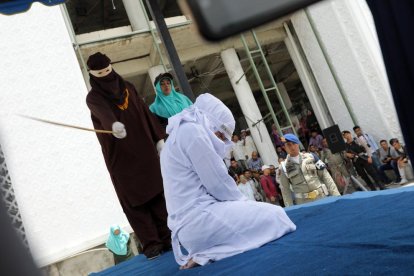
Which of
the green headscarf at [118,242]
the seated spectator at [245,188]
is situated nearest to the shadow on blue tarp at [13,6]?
the green headscarf at [118,242]

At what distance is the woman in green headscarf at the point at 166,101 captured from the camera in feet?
10.5

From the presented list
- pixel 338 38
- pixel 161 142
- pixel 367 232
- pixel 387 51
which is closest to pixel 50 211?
pixel 161 142

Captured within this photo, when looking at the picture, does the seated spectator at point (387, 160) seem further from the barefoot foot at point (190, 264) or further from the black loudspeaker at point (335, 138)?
the barefoot foot at point (190, 264)

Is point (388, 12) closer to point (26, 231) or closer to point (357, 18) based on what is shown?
point (26, 231)

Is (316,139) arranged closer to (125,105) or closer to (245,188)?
(245,188)

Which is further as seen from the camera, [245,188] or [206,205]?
[245,188]

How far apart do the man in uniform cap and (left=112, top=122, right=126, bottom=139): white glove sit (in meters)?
1.79

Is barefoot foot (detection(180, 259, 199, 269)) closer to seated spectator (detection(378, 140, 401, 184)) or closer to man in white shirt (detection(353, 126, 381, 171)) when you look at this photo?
seated spectator (detection(378, 140, 401, 184))

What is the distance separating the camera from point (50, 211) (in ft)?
13.3

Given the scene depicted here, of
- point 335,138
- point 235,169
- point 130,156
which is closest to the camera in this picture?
point 130,156

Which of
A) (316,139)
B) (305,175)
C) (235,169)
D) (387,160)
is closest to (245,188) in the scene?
(235,169)

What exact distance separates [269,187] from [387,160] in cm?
186

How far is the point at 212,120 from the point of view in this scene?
6.86 ft

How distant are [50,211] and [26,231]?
4.08 metres
